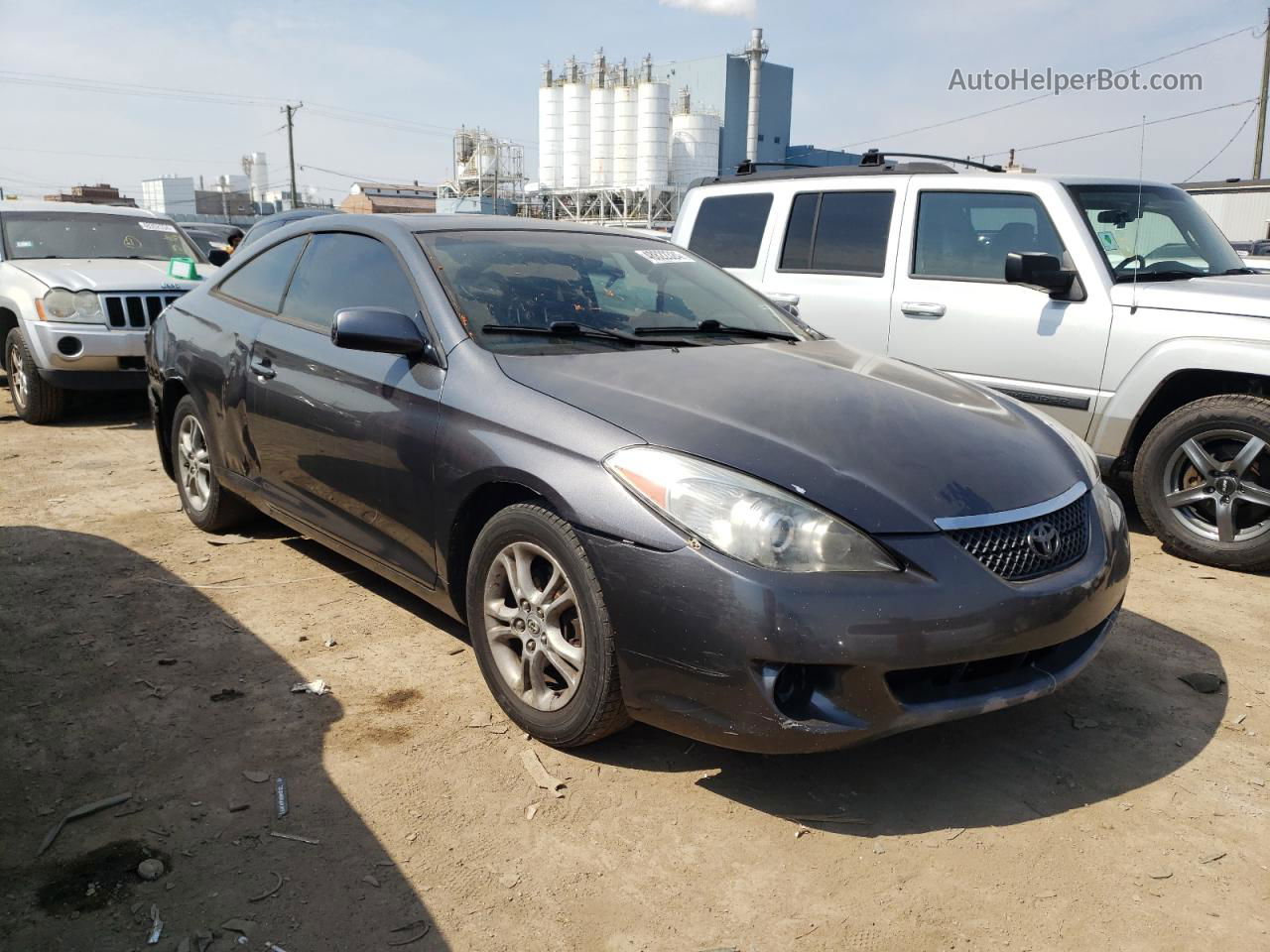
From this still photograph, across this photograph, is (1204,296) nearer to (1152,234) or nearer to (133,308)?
(1152,234)

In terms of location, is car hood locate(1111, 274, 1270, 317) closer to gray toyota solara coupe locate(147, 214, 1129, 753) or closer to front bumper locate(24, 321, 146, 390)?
gray toyota solara coupe locate(147, 214, 1129, 753)

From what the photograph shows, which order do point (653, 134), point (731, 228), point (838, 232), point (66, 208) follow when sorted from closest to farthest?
point (838, 232) < point (731, 228) < point (66, 208) < point (653, 134)

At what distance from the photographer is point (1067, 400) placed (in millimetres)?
5250

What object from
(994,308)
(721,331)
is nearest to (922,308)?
(994,308)

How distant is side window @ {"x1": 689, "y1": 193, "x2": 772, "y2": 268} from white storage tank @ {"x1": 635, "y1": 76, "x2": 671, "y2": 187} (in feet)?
154

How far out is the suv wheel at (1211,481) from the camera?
4691 mm

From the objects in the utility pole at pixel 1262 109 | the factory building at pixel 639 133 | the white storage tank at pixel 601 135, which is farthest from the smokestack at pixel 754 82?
the utility pole at pixel 1262 109

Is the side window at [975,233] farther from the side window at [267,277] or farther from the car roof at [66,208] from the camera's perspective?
the car roof at [66,208]

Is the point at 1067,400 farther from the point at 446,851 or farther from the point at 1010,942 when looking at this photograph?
the point at 446,851

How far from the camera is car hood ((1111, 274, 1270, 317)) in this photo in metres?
4.75

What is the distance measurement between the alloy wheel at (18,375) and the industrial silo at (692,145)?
4848cm

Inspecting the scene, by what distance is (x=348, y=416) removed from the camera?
12.0 ft

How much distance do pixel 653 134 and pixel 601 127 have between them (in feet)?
11.0

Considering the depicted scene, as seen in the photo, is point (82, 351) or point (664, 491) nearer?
point (664, 491)
